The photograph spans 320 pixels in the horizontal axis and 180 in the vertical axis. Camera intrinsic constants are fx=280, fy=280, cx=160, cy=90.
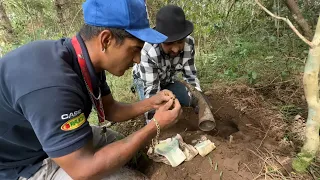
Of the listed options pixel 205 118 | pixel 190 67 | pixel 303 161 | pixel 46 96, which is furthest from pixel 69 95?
pixel 190 67

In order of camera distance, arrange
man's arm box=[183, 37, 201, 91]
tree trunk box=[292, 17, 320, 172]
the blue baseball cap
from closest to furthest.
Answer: the blue baseball cap, tree trunk box=[292, 17, 320, 172], man's arm box=[183, 37, 201, 91]

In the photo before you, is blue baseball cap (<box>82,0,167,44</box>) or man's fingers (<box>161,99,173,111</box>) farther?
man's fingers (<box>161,99,173,111</box>)

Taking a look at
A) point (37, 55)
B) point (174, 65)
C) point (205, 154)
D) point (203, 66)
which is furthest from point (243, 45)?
point (37, 55)

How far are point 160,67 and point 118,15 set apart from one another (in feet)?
4.26

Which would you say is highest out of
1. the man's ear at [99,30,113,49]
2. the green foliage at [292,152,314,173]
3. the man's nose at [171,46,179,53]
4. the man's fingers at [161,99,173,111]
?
the man's ear at [99,30,113,49]

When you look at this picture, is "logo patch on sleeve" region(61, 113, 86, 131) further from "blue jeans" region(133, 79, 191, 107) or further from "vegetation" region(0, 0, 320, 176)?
"vegetation" region(0, 0, 320, 176)

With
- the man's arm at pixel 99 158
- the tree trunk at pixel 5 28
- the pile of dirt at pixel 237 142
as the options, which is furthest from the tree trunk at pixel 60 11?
the man's arm at pixel 99 158

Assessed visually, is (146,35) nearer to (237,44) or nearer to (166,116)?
(166,116)

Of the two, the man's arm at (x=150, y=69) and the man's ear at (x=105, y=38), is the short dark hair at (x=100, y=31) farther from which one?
the man's arm at (x=150, y=69)

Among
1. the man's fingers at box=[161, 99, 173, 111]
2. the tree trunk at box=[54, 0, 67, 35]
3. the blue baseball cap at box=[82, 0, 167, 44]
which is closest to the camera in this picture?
the blue baseball cap at box=[82, 0, 167, 44]

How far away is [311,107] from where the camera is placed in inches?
64.3

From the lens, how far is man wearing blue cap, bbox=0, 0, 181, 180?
4.13ft

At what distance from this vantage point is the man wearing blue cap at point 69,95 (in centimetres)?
126

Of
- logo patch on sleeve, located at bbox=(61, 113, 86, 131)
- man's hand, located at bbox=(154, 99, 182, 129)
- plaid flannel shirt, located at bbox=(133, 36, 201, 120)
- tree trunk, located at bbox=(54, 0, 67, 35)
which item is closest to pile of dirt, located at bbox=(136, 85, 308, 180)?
plaid flannel shirt, located at bbox=(133, 36, 201, 120)
